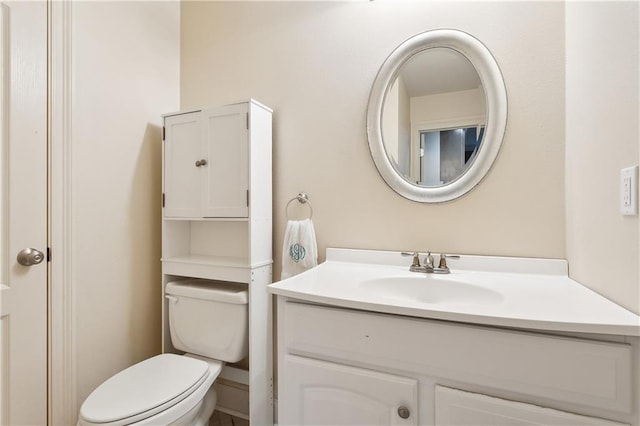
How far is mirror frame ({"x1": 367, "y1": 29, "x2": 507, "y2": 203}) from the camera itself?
1.14 meters

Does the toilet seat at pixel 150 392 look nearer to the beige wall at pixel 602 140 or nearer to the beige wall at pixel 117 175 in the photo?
the beige wall at pixel 117 175

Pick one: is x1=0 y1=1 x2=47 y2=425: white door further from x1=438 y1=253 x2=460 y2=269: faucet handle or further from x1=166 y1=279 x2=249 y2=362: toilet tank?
x1=438 y1=253 x2=460 y2=269: faucet handle

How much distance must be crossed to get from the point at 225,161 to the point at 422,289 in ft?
3.27

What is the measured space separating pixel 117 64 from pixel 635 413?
6.84 feet

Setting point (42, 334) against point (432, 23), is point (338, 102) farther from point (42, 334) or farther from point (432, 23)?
point (42, 334)

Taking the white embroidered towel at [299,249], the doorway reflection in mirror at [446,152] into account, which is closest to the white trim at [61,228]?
the white embroidered towel at [299,249]

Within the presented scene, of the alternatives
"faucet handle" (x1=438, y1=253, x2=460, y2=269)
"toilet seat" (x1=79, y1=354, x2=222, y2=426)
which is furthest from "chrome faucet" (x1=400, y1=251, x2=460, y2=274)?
"toilet seat" (x1=79, y1=354, x2=222, y2=426)

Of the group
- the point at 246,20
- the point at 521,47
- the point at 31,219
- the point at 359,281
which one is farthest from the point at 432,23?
the point at 31,219

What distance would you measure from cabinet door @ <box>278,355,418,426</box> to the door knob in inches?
39.5

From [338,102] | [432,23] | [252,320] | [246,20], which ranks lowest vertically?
[252,320]

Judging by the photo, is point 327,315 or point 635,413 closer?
point 635,413

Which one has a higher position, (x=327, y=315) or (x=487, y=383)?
(x=327, y=315)

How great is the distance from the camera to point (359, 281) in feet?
3.46

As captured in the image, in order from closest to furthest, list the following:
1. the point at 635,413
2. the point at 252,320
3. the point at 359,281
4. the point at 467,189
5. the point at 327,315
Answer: the point at 635,413, the point at 327,315, the point at 359,281, the point at 467,189, the point at 252,320
